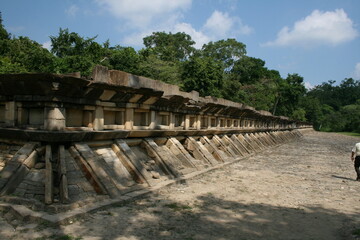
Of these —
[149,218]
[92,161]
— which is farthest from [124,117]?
[149,218]

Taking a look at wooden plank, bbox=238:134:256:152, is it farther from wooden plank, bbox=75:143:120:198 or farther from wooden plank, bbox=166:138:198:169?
wooden plank, bbox=75:143:120:198

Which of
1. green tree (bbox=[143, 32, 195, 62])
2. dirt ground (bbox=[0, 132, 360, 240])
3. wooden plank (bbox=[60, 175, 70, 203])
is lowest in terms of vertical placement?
dirt ground (bbox=[0, 132, 360, 240])

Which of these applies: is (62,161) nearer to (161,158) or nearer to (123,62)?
(161,158)

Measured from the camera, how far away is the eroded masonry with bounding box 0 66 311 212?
5.26 metres

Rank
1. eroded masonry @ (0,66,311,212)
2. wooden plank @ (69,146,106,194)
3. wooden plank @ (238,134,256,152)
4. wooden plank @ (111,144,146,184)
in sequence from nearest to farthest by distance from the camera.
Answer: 1. eroded masonry @ (0,66,311,212)
2. wooden plank @ (69,146,106,194)
3. wooden plank @ (111,144,146,184)
4. wooden plank @ (238,134,256,152)

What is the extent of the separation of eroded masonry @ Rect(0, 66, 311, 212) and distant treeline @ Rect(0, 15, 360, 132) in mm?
11434

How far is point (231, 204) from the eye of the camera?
5.96 meters

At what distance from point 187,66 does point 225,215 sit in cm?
2429

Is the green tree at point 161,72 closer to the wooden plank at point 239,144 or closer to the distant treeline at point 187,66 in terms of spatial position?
the distant treeline at point 187,66

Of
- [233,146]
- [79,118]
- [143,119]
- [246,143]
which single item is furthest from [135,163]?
[246,143]

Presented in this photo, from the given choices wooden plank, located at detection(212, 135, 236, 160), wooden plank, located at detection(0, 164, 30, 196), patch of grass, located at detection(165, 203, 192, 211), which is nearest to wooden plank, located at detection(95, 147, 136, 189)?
patch of grass, located at detection(165, 203, 192, 211)

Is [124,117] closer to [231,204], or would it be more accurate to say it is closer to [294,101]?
[231,204]

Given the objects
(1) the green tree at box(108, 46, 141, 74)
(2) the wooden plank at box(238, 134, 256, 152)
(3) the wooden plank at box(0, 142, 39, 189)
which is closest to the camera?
(3) the wooden plank at box(0, 142, 39, 189)

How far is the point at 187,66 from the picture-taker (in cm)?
2852
